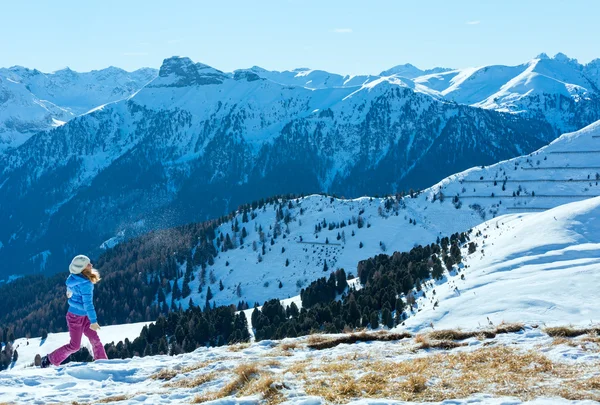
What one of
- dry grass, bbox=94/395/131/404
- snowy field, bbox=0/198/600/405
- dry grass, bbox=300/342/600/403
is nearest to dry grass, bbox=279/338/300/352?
snowy field, bbox=0/198/600/405

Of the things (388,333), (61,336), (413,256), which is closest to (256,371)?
(388,333)

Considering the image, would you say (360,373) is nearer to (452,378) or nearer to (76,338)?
(452,378)

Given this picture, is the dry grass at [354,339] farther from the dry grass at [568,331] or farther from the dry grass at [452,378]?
the dry grass at [568,331]

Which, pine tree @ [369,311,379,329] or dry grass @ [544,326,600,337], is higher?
dry grass @ [544,326,600,337]

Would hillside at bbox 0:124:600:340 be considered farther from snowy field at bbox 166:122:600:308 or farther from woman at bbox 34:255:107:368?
woman at bbox 34:255:107:368

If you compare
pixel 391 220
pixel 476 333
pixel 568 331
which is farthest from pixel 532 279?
pixel 391 220

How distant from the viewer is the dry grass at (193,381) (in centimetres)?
1680

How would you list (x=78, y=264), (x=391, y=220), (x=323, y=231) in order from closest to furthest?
(x=78, y=264) → (x=391, y=220) → (x=323, y=231)

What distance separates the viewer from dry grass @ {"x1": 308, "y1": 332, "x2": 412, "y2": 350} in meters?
21.8

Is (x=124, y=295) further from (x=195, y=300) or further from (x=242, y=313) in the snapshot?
(x=242, y=313)

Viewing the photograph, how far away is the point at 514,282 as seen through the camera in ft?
127

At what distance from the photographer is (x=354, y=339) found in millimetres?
22047

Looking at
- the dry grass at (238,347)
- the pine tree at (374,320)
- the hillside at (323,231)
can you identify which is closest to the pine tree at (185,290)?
the hillside at (323,231)

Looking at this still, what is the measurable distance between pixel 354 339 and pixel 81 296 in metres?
10.9
